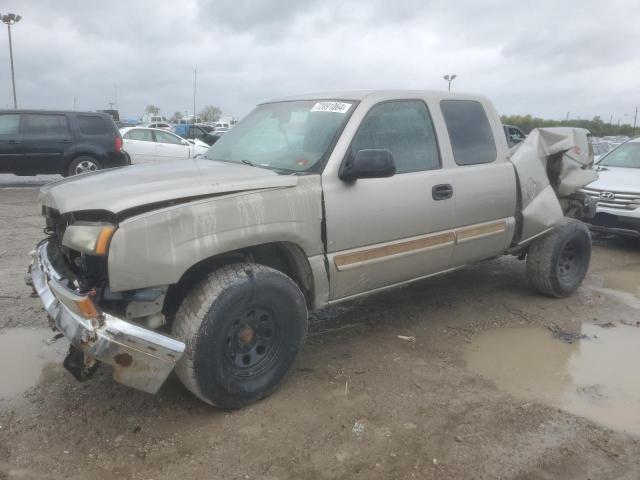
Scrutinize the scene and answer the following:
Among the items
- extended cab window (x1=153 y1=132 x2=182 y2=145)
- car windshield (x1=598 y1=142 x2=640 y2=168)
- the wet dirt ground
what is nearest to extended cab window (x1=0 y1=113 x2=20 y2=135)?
extended cab window (x1=153 y1=132 x2=182 y2=145)

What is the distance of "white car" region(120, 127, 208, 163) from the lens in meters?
14.7

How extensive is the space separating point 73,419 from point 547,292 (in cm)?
418

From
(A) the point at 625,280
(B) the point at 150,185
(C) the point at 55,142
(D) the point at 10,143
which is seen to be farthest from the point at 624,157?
(D) the point at 10,143

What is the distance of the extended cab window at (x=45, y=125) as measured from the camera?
1175 cm

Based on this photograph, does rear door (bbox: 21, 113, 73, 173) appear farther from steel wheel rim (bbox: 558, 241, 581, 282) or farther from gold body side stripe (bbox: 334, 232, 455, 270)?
steel wheel rim (bbox: 558, 241, 581, 282)

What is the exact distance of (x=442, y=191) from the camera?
399 centimetres

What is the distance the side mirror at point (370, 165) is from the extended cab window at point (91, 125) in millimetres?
10454

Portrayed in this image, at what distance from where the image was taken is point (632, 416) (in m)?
3.22

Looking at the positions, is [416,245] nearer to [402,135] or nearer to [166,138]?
[402,135]

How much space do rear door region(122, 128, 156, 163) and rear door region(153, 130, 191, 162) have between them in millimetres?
158

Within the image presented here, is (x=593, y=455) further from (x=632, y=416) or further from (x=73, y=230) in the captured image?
(x=73, y=230)

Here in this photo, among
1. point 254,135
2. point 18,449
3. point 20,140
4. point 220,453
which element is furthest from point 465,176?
point 20,140

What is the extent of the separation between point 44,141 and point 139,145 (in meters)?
3.21

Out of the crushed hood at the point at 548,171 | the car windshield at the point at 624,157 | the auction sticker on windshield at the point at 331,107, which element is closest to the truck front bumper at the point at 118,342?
the auction sticker on windshield at the point at 331,107
